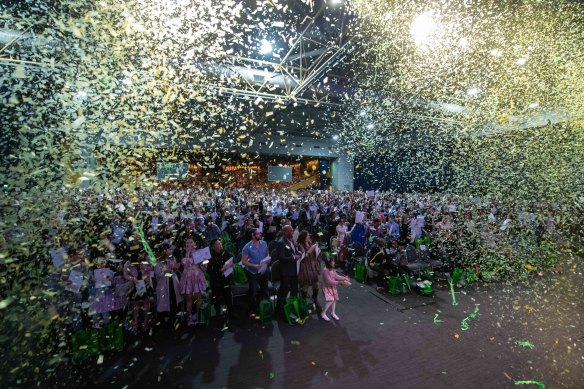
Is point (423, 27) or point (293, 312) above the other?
point (423, 27)

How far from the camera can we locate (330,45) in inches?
277

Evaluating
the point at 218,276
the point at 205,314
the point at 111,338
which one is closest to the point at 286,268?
the point at 218,276

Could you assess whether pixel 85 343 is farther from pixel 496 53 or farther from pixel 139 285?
pixel 496 53

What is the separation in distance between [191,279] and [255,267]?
1245 millimetres

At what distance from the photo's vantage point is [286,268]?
5629mm

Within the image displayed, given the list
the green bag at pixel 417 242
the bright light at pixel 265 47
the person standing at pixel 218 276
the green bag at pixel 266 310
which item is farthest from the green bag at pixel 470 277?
the bright light at pixel 265 47

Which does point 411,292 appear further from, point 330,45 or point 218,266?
point 330,45

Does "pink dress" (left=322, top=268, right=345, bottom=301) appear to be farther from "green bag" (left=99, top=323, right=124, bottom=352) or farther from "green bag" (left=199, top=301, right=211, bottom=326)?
"green bag" (left=99, top=323, right=124, bottom=352)

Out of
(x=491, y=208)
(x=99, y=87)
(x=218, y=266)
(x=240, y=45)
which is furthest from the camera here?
(x=491, y=208)

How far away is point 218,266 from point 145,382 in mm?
2173

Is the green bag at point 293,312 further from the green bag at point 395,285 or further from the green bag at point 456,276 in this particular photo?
the green bag at point 456,276

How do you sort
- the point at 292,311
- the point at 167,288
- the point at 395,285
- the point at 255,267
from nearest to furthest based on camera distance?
1. the point at 167,288
2. the point at 292,311
3. the point at 255,267
4. the point at 395,285

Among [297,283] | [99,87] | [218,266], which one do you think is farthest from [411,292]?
[99,87]

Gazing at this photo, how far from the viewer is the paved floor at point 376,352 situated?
3.62 metres
